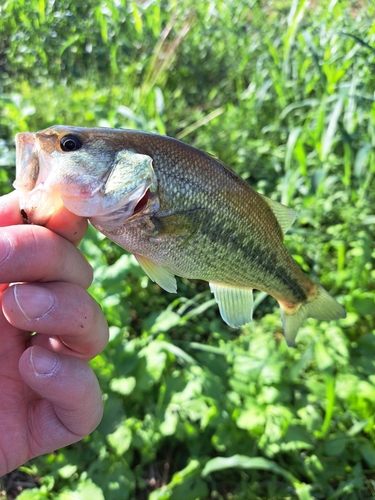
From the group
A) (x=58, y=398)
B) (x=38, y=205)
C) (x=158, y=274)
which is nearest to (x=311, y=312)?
(x=158, y=274)

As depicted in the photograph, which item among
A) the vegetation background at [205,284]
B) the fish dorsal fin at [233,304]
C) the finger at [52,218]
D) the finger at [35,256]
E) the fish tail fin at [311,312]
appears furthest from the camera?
the vegetation background at [205,284]

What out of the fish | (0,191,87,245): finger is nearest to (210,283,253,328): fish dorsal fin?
the fish

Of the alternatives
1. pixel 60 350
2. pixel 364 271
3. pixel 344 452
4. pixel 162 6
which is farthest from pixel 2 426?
pixel 162 6

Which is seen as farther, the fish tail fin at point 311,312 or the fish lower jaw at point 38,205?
the fish tail fin at point 311,312

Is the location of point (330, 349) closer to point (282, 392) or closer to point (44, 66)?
point (282, 392)

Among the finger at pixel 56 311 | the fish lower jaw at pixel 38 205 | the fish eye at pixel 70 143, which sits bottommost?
the finger at pixel 56 311

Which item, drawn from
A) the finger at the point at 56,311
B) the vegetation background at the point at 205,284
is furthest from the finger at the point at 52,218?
the vegetation background at the point at 205,284

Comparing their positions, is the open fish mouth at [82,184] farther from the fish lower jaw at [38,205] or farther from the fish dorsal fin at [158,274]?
the fish dorsal fin at [158,274]

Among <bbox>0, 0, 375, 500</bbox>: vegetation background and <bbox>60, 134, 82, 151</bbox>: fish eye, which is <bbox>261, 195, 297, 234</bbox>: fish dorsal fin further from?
<bbox>0, 0, 375, 500</bbox>: vegetation background
